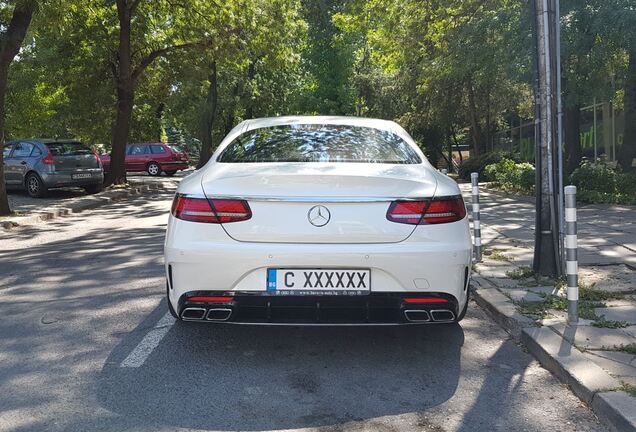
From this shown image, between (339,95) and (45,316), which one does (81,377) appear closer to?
(45,316)

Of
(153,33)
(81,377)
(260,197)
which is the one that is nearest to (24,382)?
(81,377)

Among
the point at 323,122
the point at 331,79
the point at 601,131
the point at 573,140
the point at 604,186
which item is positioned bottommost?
the point at 604,186

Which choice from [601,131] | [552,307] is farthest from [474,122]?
[552,307]

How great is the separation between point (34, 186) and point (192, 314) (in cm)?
1436

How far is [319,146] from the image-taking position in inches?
178

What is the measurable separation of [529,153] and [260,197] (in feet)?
87.3

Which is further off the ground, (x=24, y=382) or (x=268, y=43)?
(x=268, y=43)

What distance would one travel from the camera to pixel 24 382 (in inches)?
145

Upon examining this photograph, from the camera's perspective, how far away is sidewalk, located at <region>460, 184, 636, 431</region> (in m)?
3.39

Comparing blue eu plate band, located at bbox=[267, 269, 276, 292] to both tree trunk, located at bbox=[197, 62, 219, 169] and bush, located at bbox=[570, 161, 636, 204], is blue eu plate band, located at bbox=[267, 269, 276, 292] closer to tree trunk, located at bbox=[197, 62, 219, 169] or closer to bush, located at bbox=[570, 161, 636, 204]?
bush, located at bbox=[570, 161, 636, 204]

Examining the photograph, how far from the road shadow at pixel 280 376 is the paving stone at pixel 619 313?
44.1 inches

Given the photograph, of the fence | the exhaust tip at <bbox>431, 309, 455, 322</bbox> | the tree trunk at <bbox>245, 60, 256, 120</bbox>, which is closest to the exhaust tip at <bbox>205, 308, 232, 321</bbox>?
the exhaust tip at <bbox>431, 309, 455, 322</bbox>

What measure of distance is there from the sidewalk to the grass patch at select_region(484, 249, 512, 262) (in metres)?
0.01

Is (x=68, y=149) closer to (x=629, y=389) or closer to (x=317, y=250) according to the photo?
(x=317, y=250)
